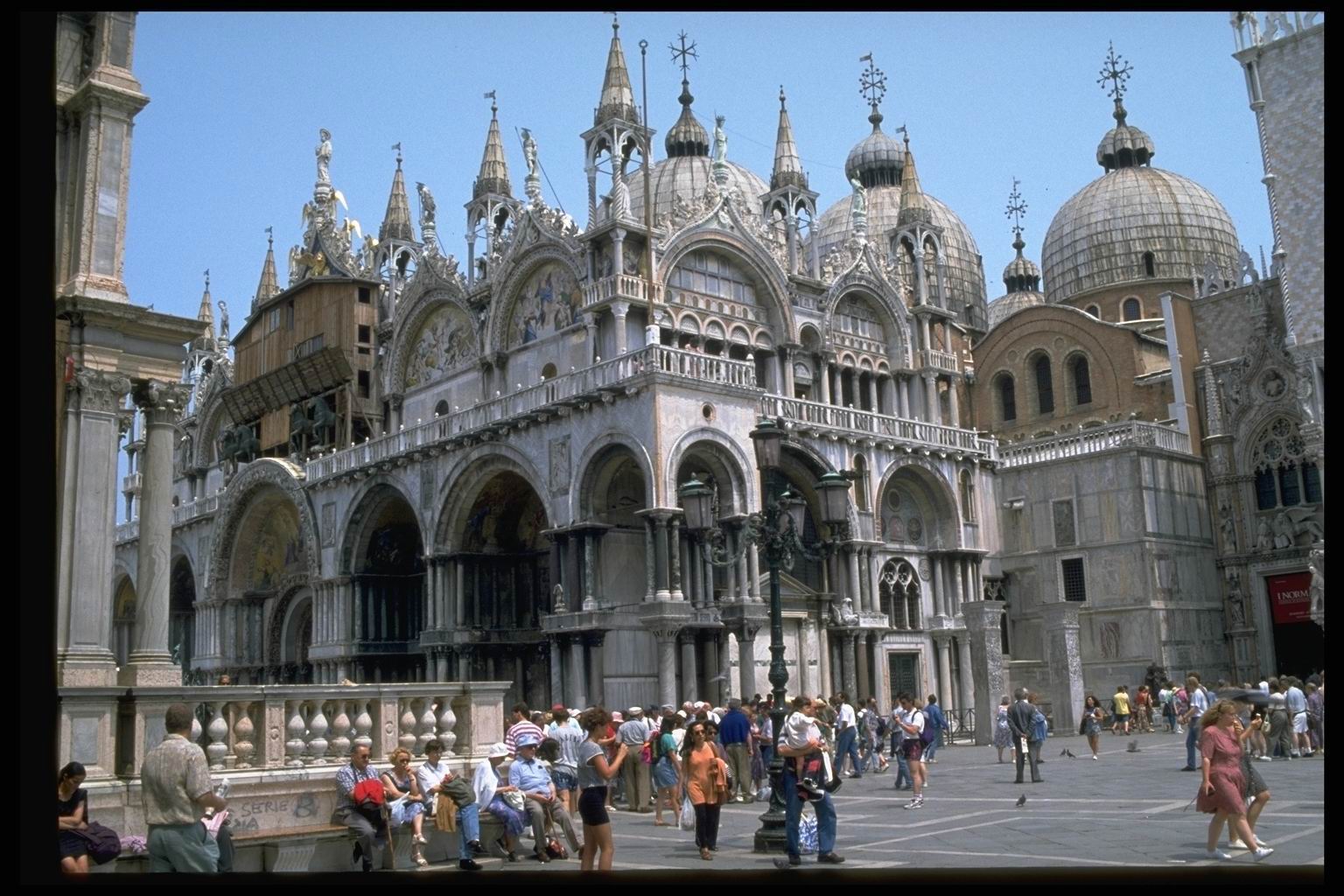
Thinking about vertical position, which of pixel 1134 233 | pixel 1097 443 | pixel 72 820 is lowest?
pixel 72 820

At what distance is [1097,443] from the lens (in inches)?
1451

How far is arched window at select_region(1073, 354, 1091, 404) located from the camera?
44.1m

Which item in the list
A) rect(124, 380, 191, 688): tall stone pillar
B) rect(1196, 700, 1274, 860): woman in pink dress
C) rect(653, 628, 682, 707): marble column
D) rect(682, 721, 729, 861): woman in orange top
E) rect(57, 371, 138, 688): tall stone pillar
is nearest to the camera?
rect(1196, 700, 1274, 860): woman in pink dress

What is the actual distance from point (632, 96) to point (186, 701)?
24.3m

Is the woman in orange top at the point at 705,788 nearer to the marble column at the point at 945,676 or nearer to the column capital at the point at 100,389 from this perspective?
the column capital at the point at 100,389

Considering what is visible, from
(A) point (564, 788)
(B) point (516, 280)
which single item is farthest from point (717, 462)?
(A) point (564, 788)

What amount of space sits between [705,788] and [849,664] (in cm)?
1918

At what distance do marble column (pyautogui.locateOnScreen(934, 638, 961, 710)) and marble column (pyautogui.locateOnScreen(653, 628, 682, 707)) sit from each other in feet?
32.2

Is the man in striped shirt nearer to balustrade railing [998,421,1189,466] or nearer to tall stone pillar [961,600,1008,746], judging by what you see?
tall stone pillar [961,600,1008,746]

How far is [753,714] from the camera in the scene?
2233 cm

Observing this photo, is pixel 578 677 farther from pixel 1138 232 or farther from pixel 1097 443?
pixel 1138 232

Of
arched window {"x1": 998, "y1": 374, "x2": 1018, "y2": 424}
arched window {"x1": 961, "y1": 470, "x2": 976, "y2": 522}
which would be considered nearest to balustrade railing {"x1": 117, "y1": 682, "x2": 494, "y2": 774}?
arched window {"x1": 961, "y1": 470, "x2": 976, "y2": 522}

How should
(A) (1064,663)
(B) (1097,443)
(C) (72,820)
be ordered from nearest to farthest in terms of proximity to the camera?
(C) (72,820) < (A) (1064,663) < (B) (1097,443)
